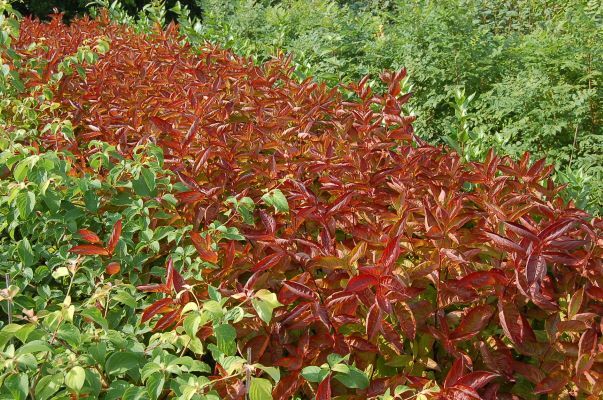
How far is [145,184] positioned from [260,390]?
905mm

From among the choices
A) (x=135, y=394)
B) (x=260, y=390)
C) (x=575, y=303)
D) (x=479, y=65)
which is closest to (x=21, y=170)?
(x=135, y=394)

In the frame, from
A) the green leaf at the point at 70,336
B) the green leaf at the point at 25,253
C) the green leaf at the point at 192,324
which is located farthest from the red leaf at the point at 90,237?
the green leaf at the point at 192,324

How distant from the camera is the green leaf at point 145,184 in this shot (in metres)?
1.98

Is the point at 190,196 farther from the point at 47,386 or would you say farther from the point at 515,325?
the point at 515,325

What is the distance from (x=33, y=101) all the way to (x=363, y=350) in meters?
2.00

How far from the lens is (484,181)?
205cm

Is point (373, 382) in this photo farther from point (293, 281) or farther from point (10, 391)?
point (10, 391)

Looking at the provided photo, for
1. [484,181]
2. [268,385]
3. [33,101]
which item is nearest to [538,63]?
[484,181]

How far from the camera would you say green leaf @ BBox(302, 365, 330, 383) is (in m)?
1.42

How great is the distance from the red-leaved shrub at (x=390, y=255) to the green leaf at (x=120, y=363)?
0.12m

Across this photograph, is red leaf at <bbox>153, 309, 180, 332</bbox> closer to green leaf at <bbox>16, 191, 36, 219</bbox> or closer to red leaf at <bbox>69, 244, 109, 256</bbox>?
red leaf at <bbox>69, 244, 109, 256</bbox>

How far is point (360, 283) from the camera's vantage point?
1.50 meters

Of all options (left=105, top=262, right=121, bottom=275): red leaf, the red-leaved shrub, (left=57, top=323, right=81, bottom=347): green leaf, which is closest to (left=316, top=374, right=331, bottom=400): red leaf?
the red-leaved shrub

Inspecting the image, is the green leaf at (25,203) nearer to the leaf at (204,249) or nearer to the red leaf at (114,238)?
the red leaf at (114,238)
